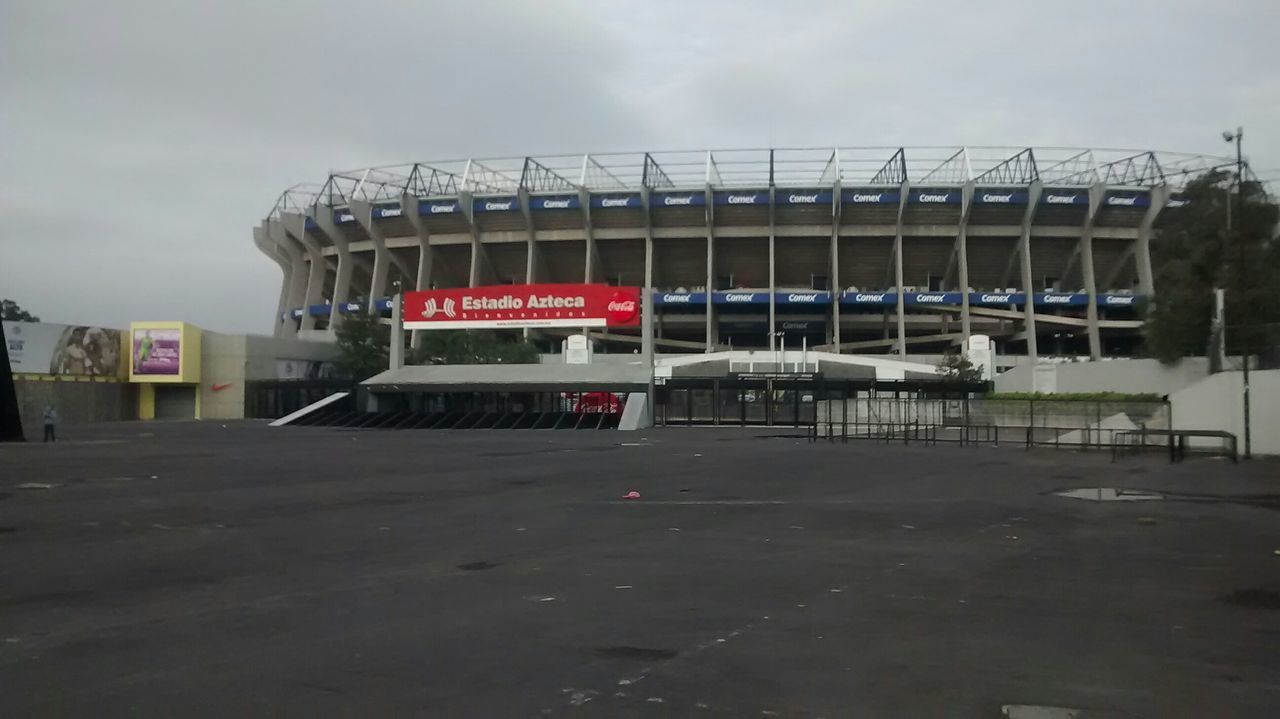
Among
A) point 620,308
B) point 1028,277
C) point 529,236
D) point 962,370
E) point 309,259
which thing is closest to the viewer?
point 620,308

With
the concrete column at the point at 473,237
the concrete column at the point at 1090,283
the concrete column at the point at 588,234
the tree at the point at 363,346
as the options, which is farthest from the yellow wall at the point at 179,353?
the concrete column at the point at 1090,283

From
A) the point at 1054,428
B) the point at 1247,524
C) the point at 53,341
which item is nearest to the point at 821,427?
the point at 1054,428

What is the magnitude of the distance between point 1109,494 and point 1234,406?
15728 mm

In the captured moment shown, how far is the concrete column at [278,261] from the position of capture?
9269cm

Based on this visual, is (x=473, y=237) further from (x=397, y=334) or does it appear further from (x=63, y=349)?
(x=63, y=349)

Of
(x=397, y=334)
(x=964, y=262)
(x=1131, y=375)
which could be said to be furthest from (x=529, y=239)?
(x=1131, y=375)

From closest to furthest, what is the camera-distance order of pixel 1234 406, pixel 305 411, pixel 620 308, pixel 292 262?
1. pixel 1234 406
2. pixel 620 308
3. pixel 305 411
4. pixel 292 262

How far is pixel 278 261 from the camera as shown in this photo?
94125 millimetres

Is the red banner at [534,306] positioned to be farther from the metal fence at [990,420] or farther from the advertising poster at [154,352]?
the advertising poster at [154,352]

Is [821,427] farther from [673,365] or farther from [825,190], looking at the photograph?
[825,190]

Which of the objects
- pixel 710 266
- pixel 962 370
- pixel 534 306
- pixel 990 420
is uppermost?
pixel 710 266

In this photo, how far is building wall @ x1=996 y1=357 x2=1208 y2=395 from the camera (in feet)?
132

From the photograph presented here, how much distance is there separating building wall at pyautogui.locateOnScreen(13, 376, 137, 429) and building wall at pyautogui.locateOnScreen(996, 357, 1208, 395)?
51.0m

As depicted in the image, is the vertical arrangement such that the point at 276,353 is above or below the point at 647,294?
below
